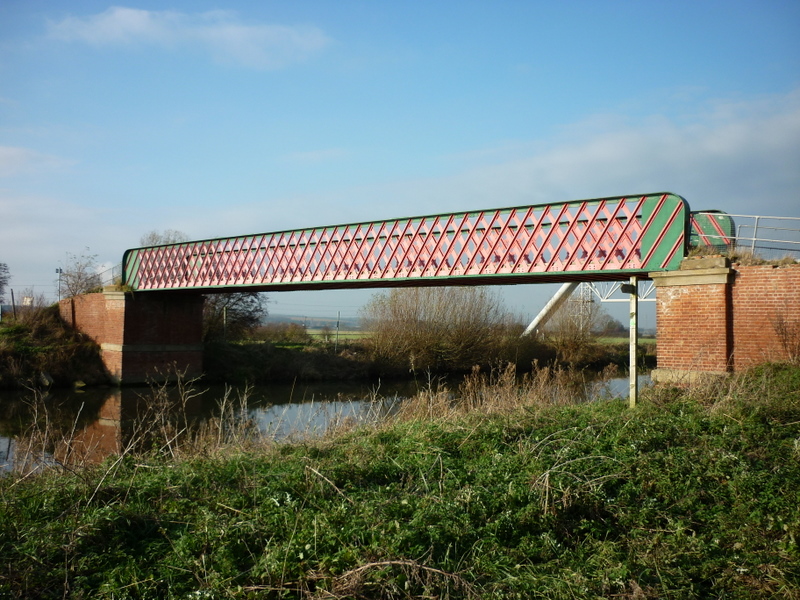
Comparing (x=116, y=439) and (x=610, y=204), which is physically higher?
(x=610, y=204)

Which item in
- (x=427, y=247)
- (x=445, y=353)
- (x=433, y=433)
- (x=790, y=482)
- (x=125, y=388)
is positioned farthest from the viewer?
(x=445, y=353)

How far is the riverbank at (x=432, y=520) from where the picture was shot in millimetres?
3924

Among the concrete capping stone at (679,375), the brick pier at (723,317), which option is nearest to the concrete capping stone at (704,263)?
the brick pier at (723,317)

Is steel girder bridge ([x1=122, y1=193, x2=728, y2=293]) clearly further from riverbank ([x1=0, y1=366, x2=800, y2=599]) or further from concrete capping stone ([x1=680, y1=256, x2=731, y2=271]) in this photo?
riverbank ([x1=0, y1=366, x2=800, y2=599])

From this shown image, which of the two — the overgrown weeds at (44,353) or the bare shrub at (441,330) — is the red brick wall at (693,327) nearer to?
the bare shrub at (441,330)

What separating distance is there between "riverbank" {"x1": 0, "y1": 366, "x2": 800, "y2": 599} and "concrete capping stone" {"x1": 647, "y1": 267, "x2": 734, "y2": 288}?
6.14 m

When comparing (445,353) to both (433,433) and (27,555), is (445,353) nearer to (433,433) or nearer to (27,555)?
(433,433)

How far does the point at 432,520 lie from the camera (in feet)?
15.3

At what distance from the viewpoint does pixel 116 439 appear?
16.0 metres

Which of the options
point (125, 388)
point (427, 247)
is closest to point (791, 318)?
point (427, 247)

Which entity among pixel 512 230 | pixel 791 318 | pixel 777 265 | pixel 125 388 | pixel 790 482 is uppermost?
pixel 512 230

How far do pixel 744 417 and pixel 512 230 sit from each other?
918cm

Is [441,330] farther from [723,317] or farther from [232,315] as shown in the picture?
[723,317]

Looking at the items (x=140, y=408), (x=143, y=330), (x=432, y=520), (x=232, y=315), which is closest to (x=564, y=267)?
(x=432, y=520)
